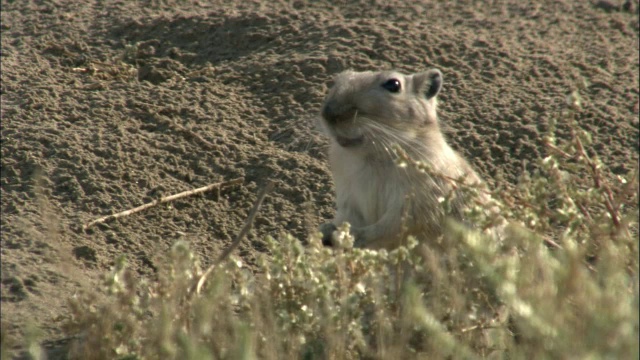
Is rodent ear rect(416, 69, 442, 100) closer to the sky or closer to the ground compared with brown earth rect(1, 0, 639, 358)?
closer to the sky

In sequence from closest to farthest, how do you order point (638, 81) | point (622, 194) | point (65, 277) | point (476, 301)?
point (622, 194)
point (476, 301)
point (65, 277)
point (638, 81)

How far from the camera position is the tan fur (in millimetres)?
5211

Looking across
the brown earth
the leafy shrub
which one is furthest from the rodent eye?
the leafy shrub

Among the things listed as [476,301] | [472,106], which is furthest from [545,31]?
[476,301]

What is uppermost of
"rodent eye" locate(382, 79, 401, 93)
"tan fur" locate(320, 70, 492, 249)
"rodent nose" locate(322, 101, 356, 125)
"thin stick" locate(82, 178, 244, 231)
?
"rodent eye" locate(382, 79, 401, 93)

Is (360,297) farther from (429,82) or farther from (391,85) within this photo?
(429,82)

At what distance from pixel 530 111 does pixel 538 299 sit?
3.86 m

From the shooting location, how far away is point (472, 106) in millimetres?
6965

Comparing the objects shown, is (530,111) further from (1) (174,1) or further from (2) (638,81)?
(1) (174,1)

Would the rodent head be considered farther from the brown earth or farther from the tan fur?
the brown earth

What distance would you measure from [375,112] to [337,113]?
205 mm

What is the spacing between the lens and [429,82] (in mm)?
5602

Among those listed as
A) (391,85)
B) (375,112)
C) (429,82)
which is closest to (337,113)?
(375,112)

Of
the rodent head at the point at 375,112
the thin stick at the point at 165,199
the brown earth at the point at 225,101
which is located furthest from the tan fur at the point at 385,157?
the thin stick at the point at 165,199
